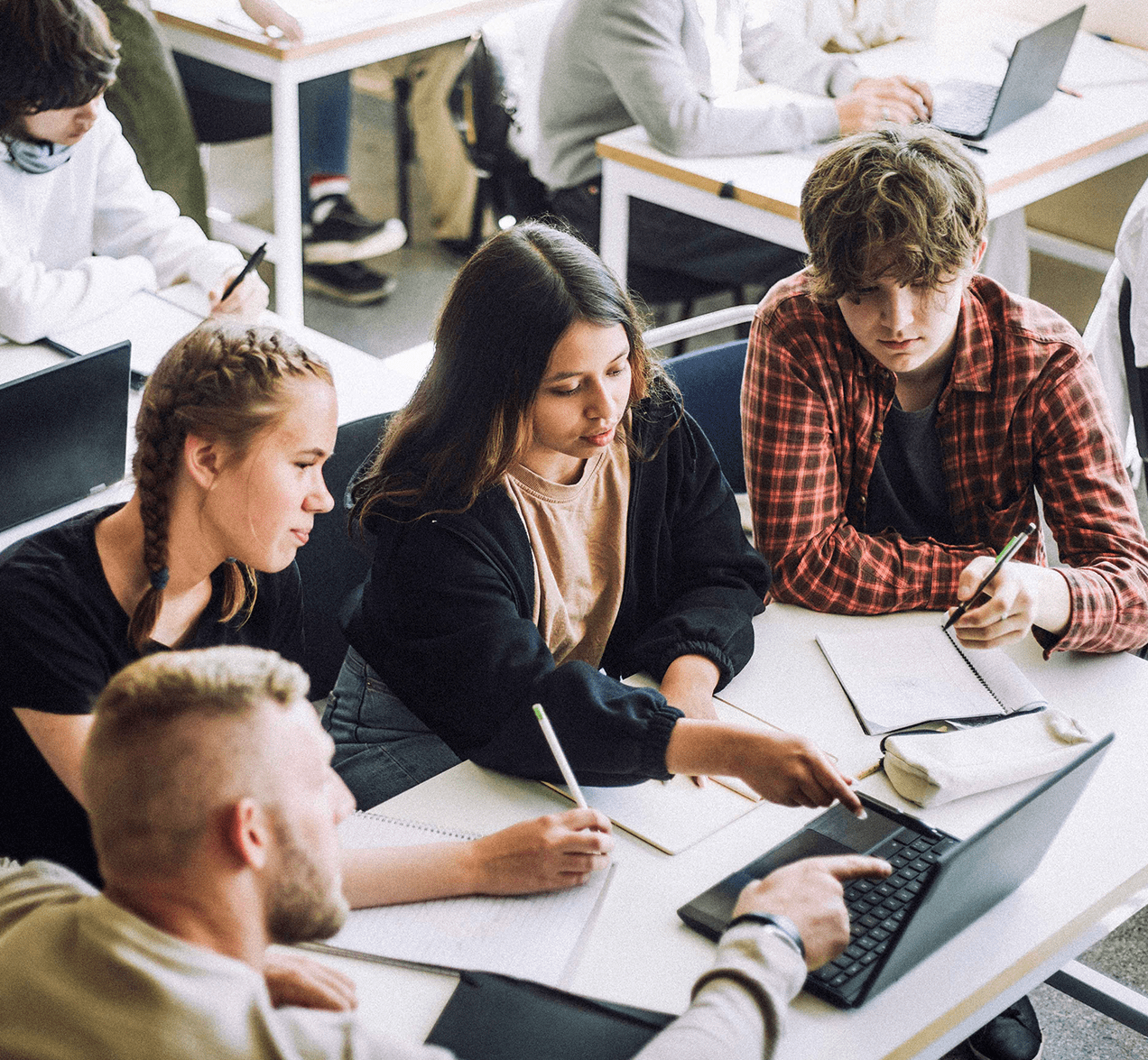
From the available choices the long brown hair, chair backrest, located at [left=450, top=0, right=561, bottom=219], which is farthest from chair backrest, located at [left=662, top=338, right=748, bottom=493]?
chair backrest, located at [left=450, top=0, right=561, bottom=219]

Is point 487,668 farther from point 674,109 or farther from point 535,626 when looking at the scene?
point 674,109

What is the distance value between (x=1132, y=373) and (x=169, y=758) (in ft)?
6.55

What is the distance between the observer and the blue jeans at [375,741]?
1.44 metres

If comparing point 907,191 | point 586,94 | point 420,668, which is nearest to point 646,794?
point 420,668

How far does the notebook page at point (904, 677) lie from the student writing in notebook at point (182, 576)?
40cm

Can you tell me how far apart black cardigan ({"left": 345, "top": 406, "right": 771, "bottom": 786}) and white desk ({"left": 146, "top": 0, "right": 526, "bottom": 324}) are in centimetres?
A: 177

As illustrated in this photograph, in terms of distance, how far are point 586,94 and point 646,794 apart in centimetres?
206

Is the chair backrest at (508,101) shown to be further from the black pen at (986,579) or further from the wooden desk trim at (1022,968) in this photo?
the wooden desk trim at (1022,968)

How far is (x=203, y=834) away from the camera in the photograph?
0.79 metres

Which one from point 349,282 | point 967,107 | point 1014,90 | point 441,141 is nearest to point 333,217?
point 349,282

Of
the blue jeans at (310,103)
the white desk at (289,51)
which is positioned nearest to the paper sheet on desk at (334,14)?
the white desk at (289,51)

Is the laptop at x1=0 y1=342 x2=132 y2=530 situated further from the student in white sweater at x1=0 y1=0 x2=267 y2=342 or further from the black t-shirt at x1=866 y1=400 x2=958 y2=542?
the black t-shirt at x1=866 y1=400 x2=958 y2=542

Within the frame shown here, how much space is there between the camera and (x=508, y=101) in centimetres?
318

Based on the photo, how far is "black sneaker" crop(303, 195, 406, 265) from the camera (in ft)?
12.5
